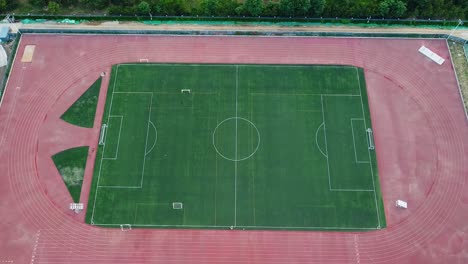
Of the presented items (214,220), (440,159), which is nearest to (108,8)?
(214,220)

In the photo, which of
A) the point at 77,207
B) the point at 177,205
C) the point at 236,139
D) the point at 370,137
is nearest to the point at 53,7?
the point at 77,207

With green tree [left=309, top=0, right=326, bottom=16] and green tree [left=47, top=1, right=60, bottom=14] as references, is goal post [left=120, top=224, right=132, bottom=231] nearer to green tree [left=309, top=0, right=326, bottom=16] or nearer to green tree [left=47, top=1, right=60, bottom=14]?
green tree [left=47, top=1, right=60, bottom=14]

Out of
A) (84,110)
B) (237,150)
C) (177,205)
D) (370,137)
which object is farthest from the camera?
(84,110)

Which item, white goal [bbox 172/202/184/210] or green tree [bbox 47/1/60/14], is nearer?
white goal [bbox 172/202/184/210]

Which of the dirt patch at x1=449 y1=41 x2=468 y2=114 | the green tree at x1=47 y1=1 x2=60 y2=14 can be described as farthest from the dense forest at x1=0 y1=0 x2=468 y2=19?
the dirt patch at x1=449 y1=41 x2=468 y2=114

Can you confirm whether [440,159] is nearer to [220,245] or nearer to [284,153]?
[284,153]

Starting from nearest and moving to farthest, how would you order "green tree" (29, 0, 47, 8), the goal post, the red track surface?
the red track surface < the goal post < "green tree" (29, 0, 47, 8)

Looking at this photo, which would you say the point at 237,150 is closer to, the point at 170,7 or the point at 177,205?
the point at 177,205
